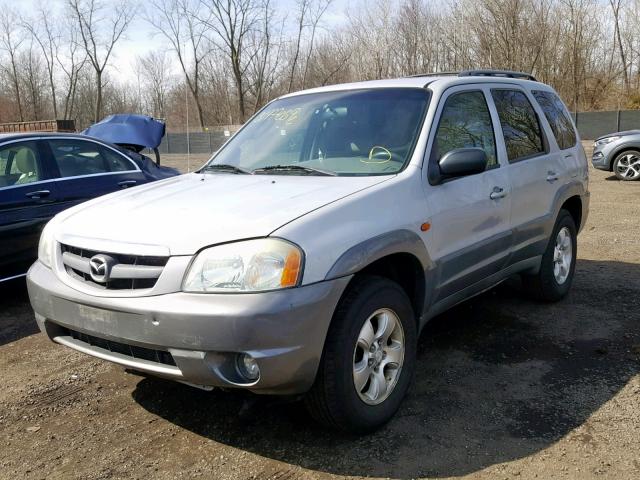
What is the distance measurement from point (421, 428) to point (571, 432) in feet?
2.52

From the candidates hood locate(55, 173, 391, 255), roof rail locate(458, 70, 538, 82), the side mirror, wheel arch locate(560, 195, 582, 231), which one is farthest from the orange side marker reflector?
wheel arch locate(560, 195, 582, 231)

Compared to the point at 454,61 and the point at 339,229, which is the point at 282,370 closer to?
the point at 339,229

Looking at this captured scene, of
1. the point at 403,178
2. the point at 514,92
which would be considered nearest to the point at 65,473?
the point at 403,178

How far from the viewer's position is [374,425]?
10.2 feet

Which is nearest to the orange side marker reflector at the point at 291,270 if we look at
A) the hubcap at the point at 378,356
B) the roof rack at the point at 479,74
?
the hubcap at the point at 378,356

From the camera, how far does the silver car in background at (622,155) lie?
13.6 meters

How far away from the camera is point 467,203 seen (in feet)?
12.4

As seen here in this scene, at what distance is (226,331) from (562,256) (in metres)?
3.76

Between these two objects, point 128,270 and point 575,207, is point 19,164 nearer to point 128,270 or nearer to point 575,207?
point 128,270

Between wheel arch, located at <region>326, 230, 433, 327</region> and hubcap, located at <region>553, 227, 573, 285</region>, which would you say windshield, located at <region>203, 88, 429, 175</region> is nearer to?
wheel arch, located at <region>326, 230, 433, 327</region>

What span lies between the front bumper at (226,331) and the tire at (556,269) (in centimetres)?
281

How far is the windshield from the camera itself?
12.0 ft

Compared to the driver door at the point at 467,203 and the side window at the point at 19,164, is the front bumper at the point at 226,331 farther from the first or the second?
the side window at the point at 19,164

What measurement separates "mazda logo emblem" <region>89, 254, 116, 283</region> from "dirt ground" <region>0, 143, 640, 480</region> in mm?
805
